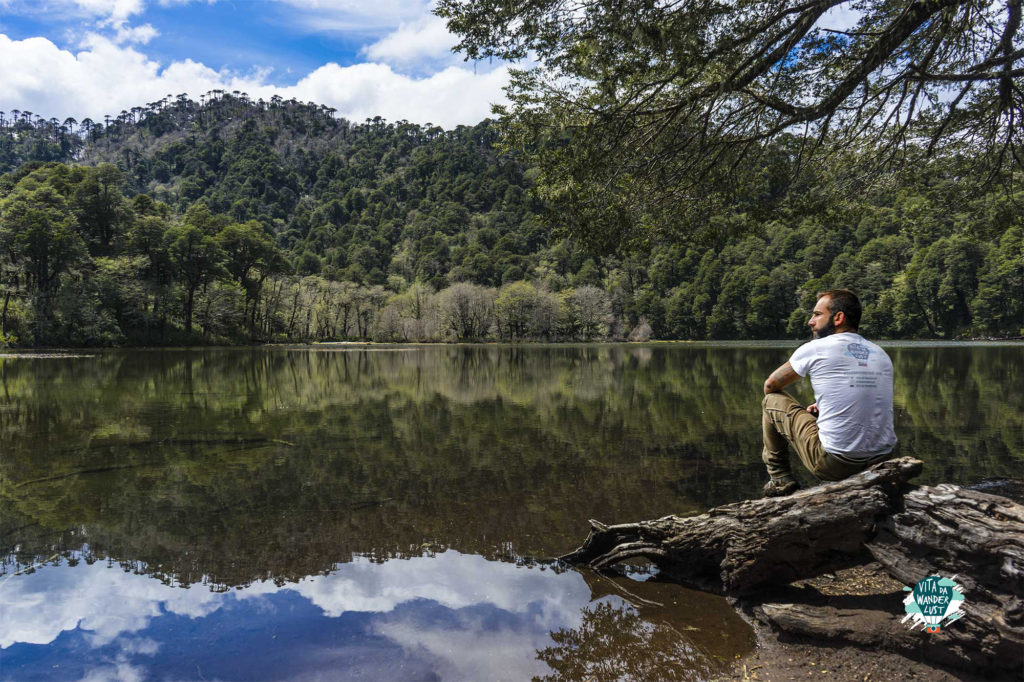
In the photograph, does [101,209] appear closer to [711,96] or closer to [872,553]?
[711,96]

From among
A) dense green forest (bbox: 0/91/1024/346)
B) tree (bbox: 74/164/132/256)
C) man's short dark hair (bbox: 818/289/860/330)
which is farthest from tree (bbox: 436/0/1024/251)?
tree (bbox: 74/164/132/256)

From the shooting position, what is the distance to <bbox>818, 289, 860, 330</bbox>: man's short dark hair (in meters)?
4.35

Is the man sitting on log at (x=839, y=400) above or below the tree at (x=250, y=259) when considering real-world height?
below

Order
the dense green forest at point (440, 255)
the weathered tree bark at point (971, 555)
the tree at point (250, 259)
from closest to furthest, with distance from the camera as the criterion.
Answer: the weathered tree bark at point (971, 555), the dense green forest at point (440, 255), the tree at point (250, 259)

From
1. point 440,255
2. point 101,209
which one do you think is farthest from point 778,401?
point 440,255

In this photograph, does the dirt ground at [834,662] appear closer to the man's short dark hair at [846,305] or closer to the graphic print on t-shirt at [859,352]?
the graphic print on t-shirt at [859,352]

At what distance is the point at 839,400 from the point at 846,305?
2.64ft

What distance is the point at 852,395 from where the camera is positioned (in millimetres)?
4023

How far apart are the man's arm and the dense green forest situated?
5145 mm

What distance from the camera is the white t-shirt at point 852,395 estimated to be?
13.1ft

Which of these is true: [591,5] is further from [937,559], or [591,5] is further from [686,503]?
[937,559]

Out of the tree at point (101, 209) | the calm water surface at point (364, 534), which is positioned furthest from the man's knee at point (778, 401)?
the tree at point (101, 209)

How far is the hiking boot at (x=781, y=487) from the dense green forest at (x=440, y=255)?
551 cm

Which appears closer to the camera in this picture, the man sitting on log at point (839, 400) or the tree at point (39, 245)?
the man sitting on log at point (839, 400)
